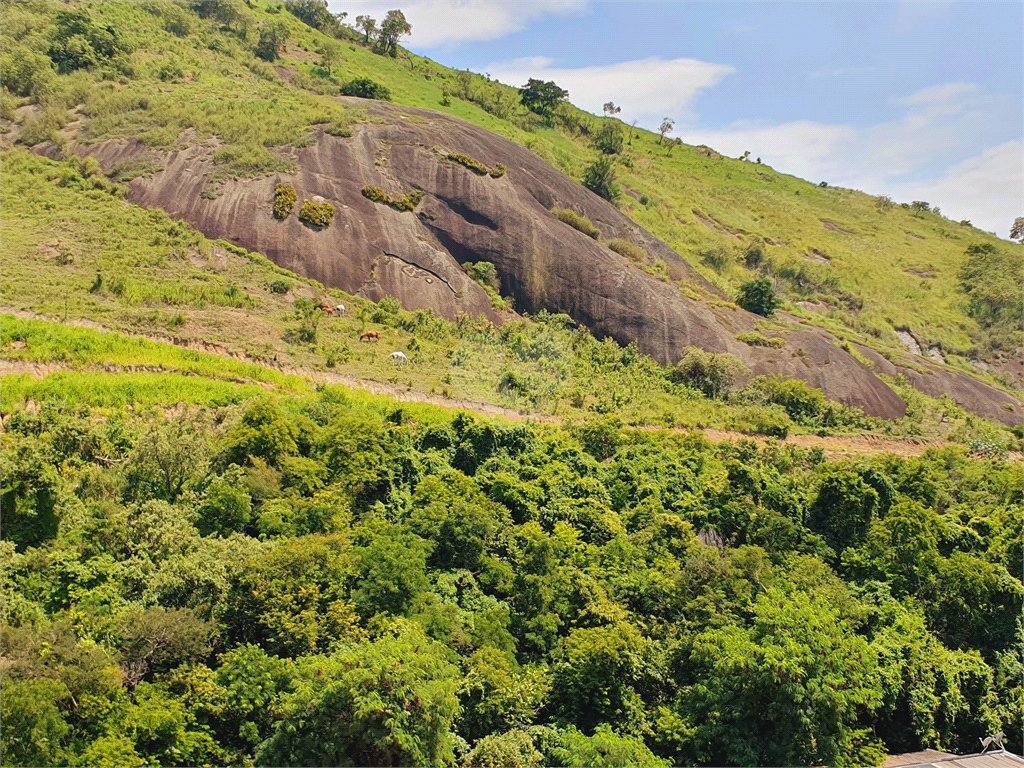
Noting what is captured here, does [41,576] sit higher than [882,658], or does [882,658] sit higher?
[882,658]

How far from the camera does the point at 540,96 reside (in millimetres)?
93750

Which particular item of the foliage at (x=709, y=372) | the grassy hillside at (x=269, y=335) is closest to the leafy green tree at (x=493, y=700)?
the grassy hillside at (x=269, y=335)

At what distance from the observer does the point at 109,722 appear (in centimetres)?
1291

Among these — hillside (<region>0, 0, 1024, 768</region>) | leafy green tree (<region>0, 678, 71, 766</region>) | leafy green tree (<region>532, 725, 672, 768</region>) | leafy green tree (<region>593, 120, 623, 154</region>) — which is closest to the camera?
leafy green tree (<region>0, 678, 71, 766</region>)

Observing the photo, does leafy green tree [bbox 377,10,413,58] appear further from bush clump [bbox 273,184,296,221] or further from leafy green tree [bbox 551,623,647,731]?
leafy green tree [bbox 551,623,647,731]

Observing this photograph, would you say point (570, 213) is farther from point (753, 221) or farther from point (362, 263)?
point (753, 221)

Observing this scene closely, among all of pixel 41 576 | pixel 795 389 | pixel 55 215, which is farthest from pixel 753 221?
pixel 41 576

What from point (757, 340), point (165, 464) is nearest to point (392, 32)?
point (757, 340)

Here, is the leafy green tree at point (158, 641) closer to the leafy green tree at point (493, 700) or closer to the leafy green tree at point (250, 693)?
the leafy green tree at point (250, 693)

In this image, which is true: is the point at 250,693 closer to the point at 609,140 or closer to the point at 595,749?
the point at 595,749

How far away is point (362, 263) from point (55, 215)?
54.3 feet

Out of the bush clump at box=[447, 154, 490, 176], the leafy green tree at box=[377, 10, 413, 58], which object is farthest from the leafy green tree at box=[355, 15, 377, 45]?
the bush clump at box=[447, 154, 490, 176]

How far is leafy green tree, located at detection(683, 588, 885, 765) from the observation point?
52.3 feet

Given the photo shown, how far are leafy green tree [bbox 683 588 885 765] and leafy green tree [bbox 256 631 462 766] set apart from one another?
6718 mm
